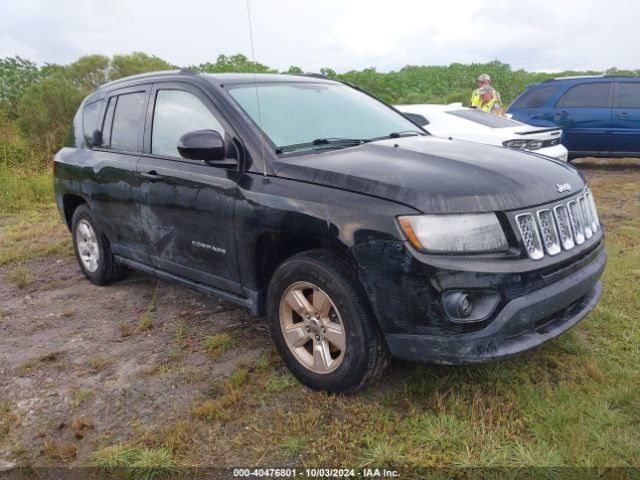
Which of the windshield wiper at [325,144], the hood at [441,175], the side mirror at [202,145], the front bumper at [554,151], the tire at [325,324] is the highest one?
the side mirror at [202,145]

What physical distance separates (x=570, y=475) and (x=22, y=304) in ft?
14.7

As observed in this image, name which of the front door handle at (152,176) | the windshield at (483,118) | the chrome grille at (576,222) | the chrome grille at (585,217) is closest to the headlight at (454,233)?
the chrome grille at (576,222)

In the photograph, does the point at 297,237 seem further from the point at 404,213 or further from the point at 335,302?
the point at 404,213

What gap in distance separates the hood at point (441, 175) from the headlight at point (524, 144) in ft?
11.2

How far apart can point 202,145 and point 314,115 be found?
882 millimetres

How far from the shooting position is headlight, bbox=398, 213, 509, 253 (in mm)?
2576

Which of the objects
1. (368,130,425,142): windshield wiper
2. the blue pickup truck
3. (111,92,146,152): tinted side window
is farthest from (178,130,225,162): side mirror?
the blue pickup truck

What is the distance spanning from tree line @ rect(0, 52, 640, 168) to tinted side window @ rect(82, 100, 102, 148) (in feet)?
3.68

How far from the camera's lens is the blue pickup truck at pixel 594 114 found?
9.78 metres

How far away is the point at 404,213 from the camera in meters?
2.60

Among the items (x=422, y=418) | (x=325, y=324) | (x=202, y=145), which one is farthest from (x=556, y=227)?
(x=202, y=145)

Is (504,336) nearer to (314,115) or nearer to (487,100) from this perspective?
(314,115)

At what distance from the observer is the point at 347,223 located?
2.74 metres

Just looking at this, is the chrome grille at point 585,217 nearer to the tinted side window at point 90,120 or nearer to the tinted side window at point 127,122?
the tinted side window at point 127,122
